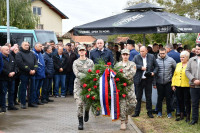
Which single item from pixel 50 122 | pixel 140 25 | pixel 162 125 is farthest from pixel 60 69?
pixel 162 125

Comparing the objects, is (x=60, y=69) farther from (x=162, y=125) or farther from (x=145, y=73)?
(x=162, y=125)

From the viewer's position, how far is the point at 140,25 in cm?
→ 1241

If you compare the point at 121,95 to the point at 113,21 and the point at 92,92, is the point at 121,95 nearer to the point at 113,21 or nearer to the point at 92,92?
the point at 92,92

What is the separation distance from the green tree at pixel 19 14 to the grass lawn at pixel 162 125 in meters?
30.3

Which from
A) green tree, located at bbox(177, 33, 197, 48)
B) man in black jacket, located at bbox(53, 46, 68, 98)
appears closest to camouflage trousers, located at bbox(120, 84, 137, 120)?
man in black jacket, located at bbox(53, 46, 68, 98)

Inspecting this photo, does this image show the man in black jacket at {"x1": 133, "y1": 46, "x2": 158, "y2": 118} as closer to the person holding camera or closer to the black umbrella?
the person holding camera

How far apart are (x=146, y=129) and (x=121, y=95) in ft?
4.52

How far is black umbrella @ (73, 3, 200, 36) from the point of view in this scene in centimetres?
1209

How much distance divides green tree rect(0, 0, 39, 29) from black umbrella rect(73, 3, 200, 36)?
88.7ft

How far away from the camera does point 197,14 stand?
98.7ft

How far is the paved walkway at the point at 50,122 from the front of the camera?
8953 millimetres

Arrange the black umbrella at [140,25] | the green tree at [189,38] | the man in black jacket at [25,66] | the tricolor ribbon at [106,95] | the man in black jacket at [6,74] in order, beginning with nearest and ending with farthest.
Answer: the tricolor ribbon at [106,95] → the man in black jacket at [6,74] → the man in black jacket at [25,66] → the black umbrella at [140,25] → the green tree at [189,38]

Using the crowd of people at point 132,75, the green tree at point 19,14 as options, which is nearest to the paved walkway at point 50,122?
the crowd of people at point 132,75

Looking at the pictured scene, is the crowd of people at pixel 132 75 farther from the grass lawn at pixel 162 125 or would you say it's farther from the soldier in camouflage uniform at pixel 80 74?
the grass lawn at pixel 162 125
